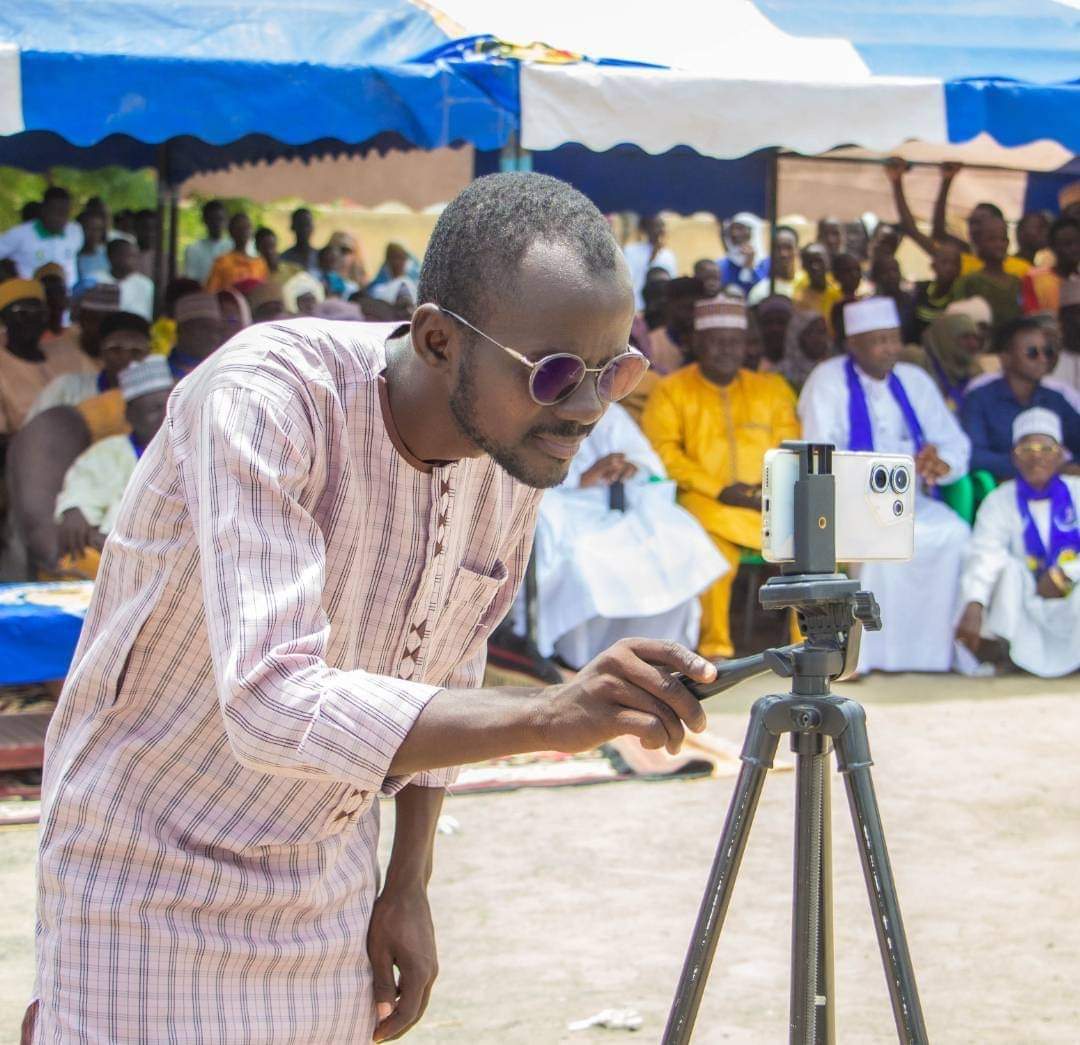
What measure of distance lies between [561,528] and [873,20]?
3110mm

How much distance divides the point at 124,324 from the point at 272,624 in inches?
270

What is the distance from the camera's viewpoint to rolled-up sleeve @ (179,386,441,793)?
1.34m

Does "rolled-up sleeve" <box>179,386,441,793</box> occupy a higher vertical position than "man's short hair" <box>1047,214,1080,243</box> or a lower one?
lower

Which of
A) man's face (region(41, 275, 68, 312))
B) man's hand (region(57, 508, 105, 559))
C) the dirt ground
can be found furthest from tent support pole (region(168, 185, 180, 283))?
the dirt ground

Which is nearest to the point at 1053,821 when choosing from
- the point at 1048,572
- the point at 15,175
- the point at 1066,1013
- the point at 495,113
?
the point at 1066,1013

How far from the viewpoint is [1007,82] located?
693cm

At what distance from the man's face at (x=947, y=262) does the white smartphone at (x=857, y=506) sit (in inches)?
356

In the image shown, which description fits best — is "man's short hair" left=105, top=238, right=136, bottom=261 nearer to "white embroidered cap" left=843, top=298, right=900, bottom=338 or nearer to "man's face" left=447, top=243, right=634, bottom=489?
"white embroidered cap" left=843, top=298, right=900, bottom=338

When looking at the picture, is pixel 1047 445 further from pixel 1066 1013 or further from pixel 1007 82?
pixel 1066 1013

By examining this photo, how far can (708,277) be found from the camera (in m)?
10.7

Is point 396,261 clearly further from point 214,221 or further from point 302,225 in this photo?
point 214,221

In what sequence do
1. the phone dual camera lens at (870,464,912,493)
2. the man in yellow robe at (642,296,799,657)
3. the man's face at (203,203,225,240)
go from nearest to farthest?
the phone dual camera lens at (870,464,912,493) → the man in yellow robe at (642,296,799,657) → the man's face at (203,203,225,240)

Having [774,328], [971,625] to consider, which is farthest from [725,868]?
[774,328]

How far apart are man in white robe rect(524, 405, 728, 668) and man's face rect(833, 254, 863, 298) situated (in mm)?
3637
